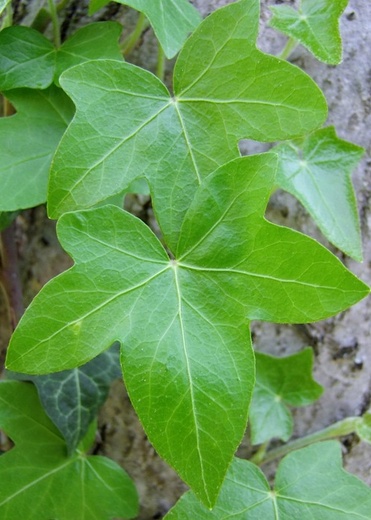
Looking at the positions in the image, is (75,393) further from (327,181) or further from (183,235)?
(327,181)

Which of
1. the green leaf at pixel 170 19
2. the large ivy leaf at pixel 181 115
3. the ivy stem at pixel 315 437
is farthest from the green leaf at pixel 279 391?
the green leaf at pixel 170 19

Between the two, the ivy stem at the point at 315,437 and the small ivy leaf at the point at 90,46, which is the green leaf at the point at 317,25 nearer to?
the small ivy leaf at the point at 90,46

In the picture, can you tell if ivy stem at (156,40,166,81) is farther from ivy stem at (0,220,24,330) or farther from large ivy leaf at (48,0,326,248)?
ivy stem at (0,220,24,330)

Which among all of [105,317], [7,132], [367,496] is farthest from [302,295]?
[7,132]

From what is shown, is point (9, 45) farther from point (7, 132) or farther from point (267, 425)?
point (267, 425)

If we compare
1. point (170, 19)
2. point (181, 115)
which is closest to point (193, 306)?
point (181, 115)

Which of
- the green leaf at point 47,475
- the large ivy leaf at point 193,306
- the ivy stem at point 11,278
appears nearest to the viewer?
the large ivy leaf at point 193,306
